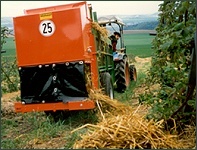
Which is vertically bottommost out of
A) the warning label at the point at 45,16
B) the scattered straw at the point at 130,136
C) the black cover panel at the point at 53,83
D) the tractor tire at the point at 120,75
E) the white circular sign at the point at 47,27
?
the tractor tire at the point at 120,75

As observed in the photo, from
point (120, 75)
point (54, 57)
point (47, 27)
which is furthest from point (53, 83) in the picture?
point (120, 75)

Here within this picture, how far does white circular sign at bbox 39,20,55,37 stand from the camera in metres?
6.58

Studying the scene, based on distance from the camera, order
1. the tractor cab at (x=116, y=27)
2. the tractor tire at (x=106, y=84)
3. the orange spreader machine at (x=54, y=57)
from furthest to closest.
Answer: the tractor cab at (x=116, y=27) → the tractor tire at (x=106, y=84) → the orange spreader machine at (x=54, y=57)

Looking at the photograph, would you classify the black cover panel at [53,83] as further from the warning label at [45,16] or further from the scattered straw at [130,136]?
the scattered straw at [130,136]

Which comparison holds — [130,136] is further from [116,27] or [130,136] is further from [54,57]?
[116,27]

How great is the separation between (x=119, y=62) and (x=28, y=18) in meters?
4.34

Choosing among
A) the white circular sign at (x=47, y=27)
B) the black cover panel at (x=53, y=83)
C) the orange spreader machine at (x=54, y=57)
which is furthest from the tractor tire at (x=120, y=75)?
the white circular sign at (x=47, y=27)

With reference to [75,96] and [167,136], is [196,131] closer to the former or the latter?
[167,136]

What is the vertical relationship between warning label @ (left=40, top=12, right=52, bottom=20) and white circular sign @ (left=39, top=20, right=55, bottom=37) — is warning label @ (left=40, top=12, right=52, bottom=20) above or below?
above

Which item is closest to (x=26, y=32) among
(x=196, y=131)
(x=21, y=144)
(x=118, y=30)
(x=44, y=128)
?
(x=44, y=128)

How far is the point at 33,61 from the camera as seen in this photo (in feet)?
22.1

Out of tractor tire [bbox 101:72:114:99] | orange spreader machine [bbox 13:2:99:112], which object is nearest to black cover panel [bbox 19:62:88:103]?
orange spreader machine [bbox 13:2:99:112]

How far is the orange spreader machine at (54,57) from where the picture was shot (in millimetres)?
6523

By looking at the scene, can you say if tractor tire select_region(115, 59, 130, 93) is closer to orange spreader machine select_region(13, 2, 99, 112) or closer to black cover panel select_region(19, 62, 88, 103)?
orange spreader machine select_region(13, 2, 99, 112)
